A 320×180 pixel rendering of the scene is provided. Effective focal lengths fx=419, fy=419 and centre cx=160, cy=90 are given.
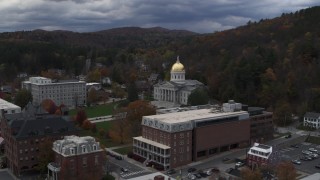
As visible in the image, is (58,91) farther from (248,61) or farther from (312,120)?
(312,120)

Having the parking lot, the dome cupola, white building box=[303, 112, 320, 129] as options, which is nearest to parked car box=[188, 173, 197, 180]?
the parking lot

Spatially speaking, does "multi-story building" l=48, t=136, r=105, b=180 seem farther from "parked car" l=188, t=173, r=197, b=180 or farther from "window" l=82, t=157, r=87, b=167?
"parked car" l=188, t=173, r=197, b=180

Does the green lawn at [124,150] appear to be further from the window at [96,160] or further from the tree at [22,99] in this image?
the tree at [22,99]

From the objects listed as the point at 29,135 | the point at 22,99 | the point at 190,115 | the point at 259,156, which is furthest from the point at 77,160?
the point at 22,99

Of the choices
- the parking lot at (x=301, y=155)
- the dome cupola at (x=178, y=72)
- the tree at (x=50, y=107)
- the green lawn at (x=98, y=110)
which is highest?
the dome cupola at (x=178, y=72)

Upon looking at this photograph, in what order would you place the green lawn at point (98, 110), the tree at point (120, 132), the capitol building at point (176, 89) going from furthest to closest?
the capitol building at point (176, 89), the green lawn at point (98, 110), the tree at point (120, 132)

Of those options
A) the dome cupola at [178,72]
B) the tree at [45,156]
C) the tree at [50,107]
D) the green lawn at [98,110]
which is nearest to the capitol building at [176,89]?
the dome cupola at [178,72]
